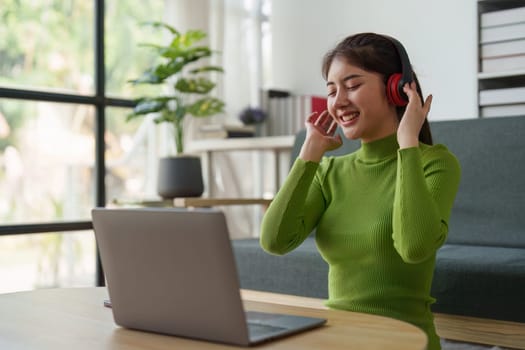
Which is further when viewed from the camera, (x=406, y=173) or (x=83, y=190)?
(x=83, y=190)

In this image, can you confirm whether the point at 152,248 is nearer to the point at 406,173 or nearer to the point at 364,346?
the point at 364,346

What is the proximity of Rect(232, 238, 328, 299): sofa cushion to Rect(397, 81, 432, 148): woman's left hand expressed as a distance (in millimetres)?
1009

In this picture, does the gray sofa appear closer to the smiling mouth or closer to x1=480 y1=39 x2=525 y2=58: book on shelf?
x1=480 y1=39 x2=525 y2=58: book on shelf

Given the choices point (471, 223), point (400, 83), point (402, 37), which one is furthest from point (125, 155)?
point (400, 83)

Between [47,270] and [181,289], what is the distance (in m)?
3.67

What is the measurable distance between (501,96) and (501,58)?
183 mm

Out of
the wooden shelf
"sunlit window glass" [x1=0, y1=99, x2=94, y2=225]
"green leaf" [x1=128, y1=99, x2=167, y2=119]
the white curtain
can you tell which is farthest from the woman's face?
"sunlit window glass" [x1=0, y1=99, x2=94, y2=225]

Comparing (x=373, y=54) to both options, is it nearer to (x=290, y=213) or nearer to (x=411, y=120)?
(x=411, y=120)

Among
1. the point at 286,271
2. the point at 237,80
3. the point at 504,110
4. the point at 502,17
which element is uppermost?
the point at 502,17

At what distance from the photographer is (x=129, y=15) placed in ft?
14.6

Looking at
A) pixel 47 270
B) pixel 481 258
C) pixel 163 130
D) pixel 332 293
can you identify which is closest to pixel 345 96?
pixel 332 293

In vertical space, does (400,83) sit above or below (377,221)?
above

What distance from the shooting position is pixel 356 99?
1.51 m

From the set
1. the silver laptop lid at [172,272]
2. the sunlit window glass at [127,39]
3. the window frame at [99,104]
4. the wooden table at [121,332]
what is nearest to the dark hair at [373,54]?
the wooden table at [121,332]
